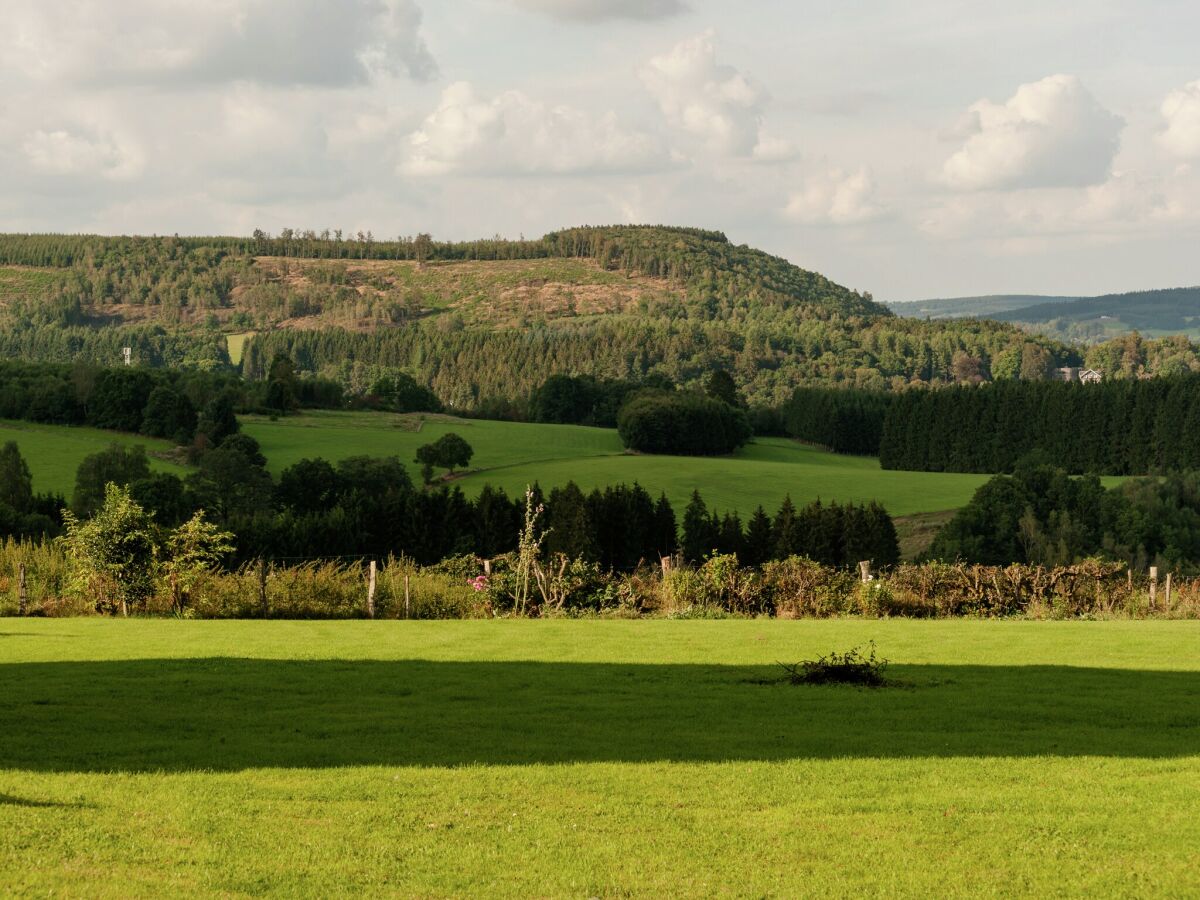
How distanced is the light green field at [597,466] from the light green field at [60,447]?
31.7ft

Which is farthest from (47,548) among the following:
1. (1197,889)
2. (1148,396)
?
(1148,396)

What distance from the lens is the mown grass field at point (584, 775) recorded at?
28.2ft

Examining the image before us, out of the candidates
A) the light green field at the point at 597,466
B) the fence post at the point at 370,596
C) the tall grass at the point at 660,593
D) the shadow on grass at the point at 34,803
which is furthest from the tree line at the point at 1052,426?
the shadow on grass at the point at 34,803

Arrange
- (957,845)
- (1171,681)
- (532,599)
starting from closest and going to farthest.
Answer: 1. (957,845)
2. (1171,681)
3. (532,599)

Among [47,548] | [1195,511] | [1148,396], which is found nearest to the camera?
[47,548]

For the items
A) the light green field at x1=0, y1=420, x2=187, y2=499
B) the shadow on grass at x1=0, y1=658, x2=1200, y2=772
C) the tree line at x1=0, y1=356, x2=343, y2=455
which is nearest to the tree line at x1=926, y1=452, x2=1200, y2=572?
the light green field at x1=0, y1=420, x2=187, y2=499

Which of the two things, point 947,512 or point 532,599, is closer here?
point 532,599

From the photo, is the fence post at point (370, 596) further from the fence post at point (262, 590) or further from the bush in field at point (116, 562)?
the bush in field at point (116, 562)

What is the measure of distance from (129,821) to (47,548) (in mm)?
23626

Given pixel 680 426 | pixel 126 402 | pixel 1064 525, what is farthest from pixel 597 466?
pixel 126 402

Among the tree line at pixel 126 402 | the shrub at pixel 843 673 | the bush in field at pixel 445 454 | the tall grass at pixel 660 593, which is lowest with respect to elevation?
the bush in field at pixel 445 454

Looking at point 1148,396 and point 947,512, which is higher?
point 1148,396

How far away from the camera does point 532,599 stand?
94.0ft

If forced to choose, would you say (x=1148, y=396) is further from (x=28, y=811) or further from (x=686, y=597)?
(x=28, y=811)
